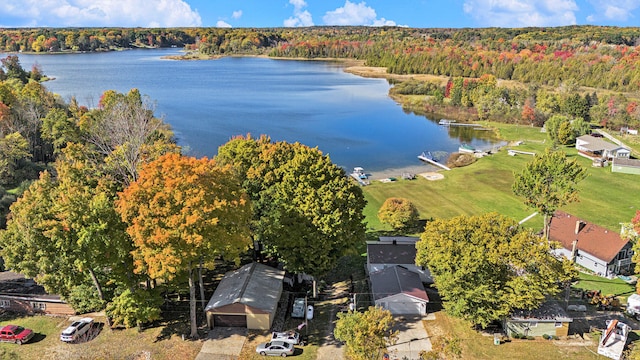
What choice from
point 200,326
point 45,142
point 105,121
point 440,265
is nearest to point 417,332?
point 440,265

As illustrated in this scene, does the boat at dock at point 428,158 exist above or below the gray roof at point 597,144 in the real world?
below

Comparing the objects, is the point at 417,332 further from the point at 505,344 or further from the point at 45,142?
the point at 45,142

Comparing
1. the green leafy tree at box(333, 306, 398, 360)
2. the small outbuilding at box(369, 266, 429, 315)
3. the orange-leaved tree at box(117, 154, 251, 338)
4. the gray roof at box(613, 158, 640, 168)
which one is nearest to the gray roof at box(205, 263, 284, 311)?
the orange-leaved tree at box(117, 154, 251, 338)

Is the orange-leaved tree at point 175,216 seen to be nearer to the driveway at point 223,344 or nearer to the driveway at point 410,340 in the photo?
the driveway at point 223,344

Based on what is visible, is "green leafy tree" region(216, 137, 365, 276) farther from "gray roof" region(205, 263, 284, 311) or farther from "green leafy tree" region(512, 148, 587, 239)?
"green leafy tree" region(512, 148, 587, 239)

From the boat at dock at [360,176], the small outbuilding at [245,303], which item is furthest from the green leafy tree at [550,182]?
the boat at dock at [360,176]
